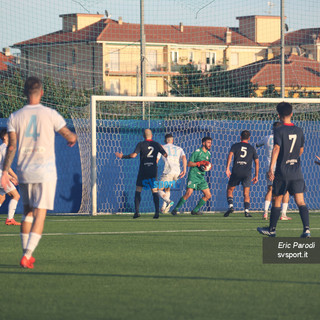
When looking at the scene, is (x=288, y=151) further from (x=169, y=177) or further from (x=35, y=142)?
(x=169, y=177)

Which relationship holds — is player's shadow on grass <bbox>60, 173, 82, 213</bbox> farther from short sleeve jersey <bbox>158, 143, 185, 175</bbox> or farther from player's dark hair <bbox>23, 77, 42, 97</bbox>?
player's dark hair <bbox>23, 77, 42, 97</bbox>

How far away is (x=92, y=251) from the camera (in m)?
10.1

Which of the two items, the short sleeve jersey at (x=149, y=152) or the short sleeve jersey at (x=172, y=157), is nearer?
the short sleeve jersey at (x=149, y=152)

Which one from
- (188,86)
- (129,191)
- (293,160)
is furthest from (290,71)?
(293,160)

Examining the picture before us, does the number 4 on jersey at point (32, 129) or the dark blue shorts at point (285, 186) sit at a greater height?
the number 4 on jersey at point (32, 129)

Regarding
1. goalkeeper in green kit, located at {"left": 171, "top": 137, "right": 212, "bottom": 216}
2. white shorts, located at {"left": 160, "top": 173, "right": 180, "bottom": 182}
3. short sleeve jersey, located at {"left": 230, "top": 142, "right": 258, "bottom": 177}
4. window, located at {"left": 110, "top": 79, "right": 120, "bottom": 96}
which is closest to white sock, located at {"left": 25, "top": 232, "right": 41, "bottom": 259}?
short sleeve jersey, located at {"left": 230, "top": 142, "right": 258, "bottom": 177}

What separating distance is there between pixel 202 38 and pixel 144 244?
235ft

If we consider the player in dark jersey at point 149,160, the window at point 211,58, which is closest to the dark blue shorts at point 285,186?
the player in dark jersey at point 149,160

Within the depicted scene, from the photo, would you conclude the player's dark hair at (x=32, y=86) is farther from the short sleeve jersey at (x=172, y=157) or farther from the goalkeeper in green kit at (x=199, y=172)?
the short sleeve jersey at (x=172, y=157)

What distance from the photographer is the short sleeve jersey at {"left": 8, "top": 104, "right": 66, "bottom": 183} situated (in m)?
8.38

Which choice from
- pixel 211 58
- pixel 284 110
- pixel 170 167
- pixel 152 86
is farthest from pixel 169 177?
→ pixel 211 58

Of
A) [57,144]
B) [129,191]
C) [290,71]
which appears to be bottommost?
[129,191]

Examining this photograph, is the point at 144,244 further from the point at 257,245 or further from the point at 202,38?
the point at 202,38

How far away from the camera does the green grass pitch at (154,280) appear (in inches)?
239
